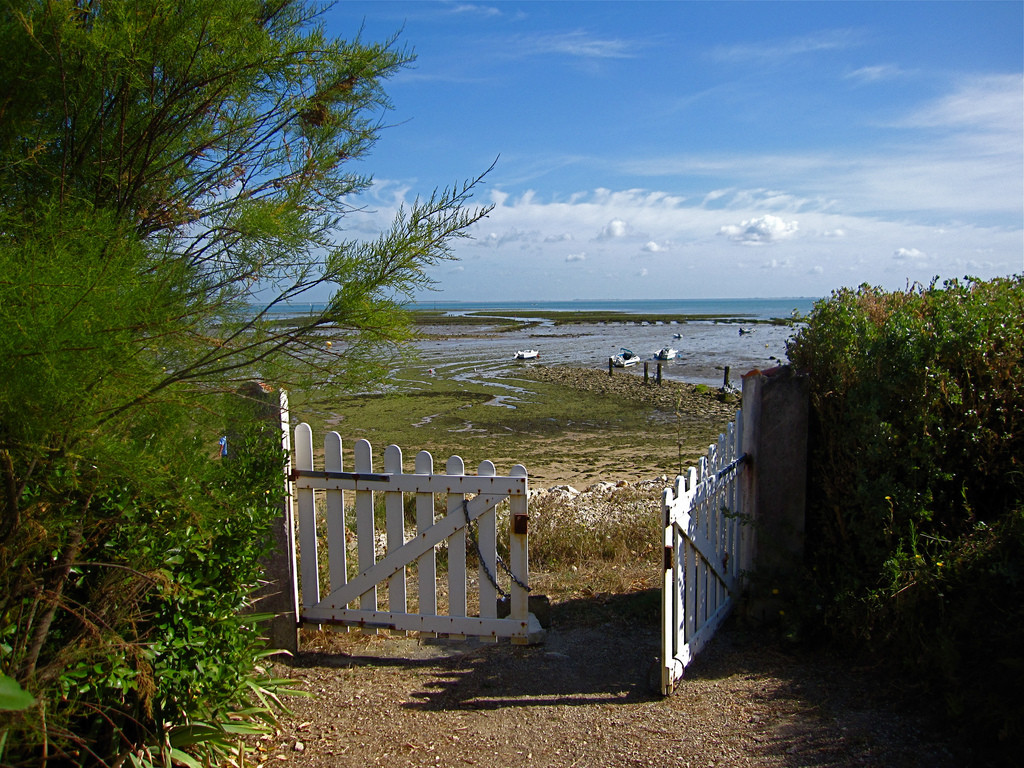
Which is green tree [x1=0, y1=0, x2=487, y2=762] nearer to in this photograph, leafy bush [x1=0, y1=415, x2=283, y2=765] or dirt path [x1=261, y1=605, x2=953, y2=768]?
leafy bush [x1=0, y1=415, x2=283, y2=765]

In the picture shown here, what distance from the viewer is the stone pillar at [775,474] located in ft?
15.6

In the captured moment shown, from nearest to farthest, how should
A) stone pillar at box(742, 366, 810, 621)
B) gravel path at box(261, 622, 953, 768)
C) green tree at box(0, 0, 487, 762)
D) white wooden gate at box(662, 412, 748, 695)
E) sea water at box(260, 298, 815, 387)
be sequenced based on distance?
1. green tree at box(0, 0, 487, 762)
2. gravel path at box(261, 622, 953, 768)
3. white wooden gate at box(662, 412, 748, 695)
4. stone pillar at box(742, 366, 810, 621)
5. sea water at box(260, 298, 815, 387)

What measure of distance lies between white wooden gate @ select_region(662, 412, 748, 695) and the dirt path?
19 centimetres

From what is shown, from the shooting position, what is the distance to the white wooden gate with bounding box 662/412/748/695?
3996mm

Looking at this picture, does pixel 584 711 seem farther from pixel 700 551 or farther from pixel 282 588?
pixel 282 588

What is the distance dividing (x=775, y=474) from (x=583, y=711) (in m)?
1.98

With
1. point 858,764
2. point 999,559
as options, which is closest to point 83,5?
point 858,764

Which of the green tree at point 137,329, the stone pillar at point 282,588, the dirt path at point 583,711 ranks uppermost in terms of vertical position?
the green tree at point 137,329

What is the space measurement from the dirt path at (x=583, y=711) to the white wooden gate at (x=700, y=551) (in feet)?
0.63

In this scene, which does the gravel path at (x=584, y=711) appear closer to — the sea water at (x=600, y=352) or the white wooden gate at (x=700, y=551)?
the white wooden gate at (x=700, y=551)

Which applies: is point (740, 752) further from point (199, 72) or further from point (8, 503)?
point (199, 72)

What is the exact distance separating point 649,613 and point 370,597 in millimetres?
2014

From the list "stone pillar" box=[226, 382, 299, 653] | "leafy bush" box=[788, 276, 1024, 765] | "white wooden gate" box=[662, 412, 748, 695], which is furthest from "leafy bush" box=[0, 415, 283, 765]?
"leafy bush" box=[788, 276, 1024, 765]

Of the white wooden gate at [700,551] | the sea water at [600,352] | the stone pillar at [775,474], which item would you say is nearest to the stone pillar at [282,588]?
the white wooden gate at [700,551]
